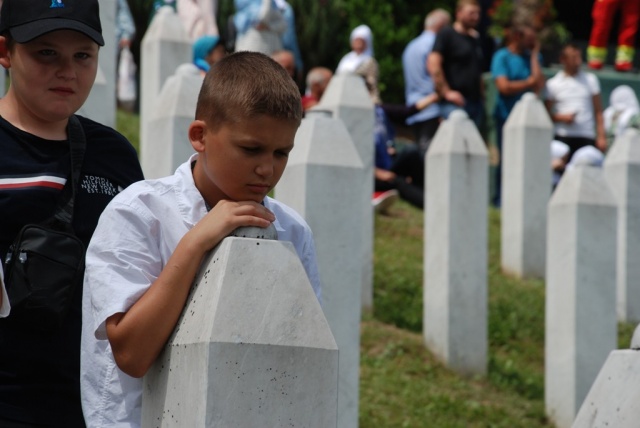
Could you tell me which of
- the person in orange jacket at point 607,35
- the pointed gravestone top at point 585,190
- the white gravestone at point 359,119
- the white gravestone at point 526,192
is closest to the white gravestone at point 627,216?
the white gravestone at point 526,192

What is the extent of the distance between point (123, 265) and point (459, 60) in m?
9.53

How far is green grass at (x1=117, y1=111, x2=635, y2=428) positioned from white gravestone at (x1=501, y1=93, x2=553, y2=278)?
199mm

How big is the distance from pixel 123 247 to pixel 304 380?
0.47 m

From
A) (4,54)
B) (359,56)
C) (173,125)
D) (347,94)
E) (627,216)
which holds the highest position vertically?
(4,54)

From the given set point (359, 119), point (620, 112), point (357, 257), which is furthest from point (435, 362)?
point (620, 112)

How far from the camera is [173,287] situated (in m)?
2.37

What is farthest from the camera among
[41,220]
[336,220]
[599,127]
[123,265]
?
[599,127]

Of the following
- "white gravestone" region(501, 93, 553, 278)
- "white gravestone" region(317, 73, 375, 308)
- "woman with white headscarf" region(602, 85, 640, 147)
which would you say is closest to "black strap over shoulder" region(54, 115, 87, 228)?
"white gravestone" region(317, 73, 375, 308)

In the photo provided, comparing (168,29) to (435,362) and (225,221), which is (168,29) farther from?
(225,221)

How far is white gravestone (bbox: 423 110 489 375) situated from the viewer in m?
6.95

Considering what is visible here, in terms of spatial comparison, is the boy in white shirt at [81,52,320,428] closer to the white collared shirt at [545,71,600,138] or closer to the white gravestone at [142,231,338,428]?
the white gravestone at [142,231,338,428]

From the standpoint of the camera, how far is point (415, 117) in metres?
11.7

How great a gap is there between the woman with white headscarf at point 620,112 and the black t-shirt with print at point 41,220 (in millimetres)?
10299

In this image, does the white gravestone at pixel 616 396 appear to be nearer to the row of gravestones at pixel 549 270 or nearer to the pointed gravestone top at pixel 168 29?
the row of gravestones at pixel 549 270
